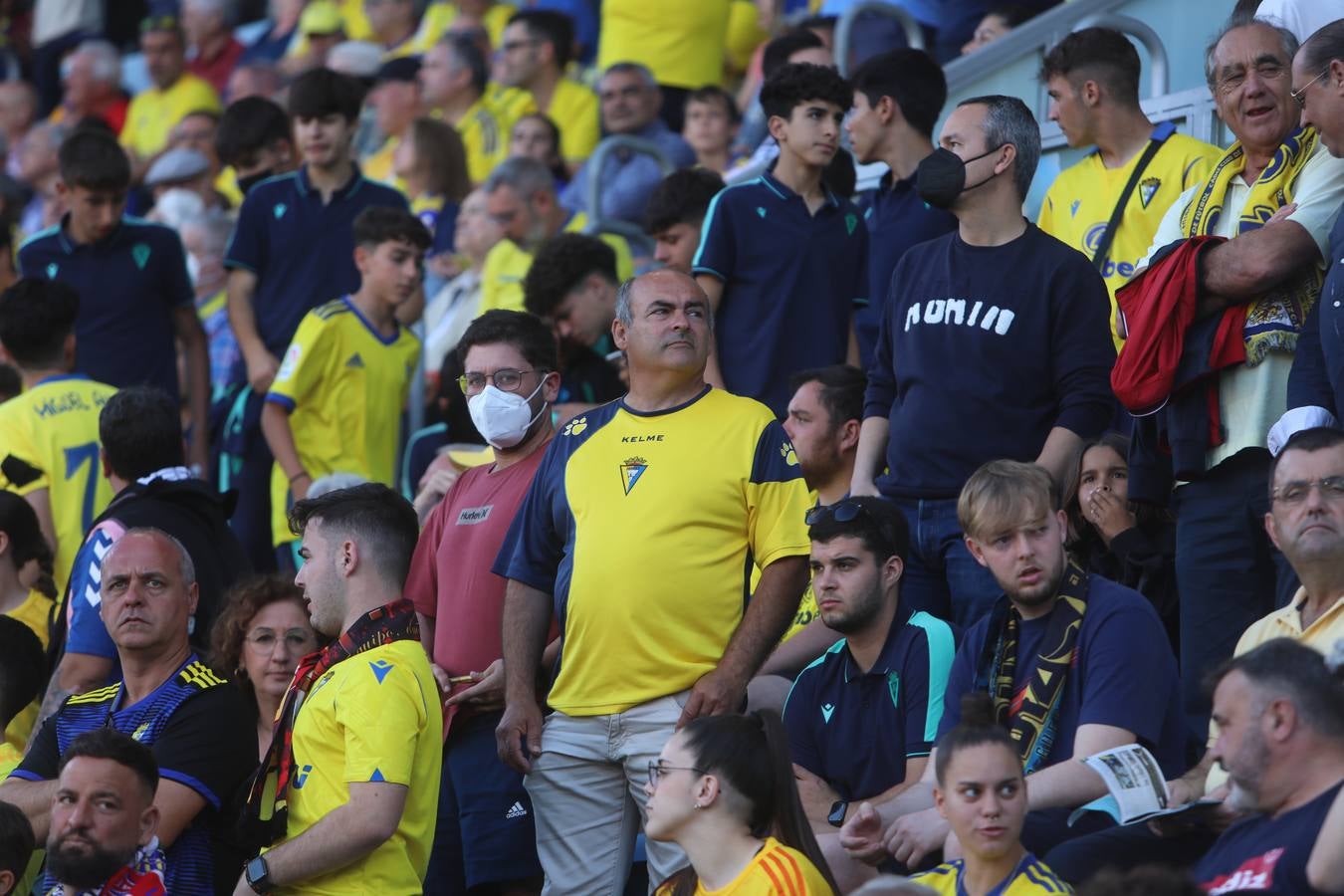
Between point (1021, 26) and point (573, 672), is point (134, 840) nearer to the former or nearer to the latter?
point (573, 672)

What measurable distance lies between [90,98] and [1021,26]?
10523 mm

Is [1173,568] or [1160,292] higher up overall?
[1160,292]

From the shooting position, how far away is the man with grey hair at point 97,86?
16766 millimetres

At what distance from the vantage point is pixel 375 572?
590 centimetres

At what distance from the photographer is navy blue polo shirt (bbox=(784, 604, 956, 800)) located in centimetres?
571

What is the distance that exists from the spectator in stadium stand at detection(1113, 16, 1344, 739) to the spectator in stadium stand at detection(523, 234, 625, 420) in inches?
114

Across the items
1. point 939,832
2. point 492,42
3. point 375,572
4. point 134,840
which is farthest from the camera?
point 492,42

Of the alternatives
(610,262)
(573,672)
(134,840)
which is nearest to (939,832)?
(573,672)

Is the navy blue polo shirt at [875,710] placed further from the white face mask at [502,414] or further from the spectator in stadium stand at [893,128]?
the spectator in stadium stand at [893,128]

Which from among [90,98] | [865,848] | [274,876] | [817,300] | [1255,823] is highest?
[90,98]

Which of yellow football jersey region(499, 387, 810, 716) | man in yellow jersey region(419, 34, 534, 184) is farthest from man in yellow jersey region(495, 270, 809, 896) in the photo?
man in yellow jersey region(419, 34, 534, 184)

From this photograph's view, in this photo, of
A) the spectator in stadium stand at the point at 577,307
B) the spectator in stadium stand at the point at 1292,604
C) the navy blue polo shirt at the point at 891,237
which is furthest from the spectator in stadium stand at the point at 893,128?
the spectator in stadium stand at the point at 1292,604

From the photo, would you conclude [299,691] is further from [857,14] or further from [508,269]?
[857,14]

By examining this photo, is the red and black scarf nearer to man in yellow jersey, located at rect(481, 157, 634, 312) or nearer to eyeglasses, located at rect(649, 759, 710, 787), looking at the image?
eyeglasses, located at rect(649, 759, 710, 787)
